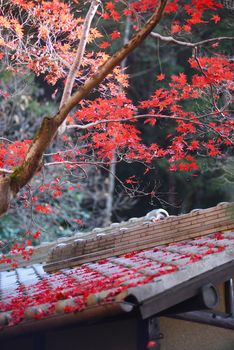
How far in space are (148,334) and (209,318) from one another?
531 millimetres

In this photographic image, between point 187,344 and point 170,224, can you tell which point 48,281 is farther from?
point 187,344

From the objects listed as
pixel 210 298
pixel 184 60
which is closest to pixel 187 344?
pixel 210 298

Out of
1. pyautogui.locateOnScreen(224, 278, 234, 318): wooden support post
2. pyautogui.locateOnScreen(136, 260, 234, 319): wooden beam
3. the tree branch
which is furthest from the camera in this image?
the tree branch

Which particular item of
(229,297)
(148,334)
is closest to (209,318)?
(229,297)

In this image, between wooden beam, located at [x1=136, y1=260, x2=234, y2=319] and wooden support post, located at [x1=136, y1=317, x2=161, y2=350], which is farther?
wooden support post, located at [x1=136, y1=317, x2=161, y2=350]

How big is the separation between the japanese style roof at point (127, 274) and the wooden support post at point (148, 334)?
407 millimetres

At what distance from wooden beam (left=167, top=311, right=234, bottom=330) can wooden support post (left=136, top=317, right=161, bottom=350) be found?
0.20 metres

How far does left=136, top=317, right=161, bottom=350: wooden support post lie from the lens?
4555 millimetres

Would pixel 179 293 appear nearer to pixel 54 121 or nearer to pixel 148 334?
pixel 148 334

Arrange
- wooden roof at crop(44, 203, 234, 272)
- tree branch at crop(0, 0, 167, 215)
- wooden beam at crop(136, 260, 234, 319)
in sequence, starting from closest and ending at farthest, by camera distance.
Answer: wooden beam at crop(136, 260, 234, 319) < tree branch at crop(0, 0, 167, 215) < wooden roof at crop(44, 203, 234, 272)

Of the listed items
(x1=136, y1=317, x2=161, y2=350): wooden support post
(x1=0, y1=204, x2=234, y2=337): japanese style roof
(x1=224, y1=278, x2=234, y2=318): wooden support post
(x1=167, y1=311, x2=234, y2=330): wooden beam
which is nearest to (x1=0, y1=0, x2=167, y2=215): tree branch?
(x1=0, y1=204, x2=234, y2=337): japanese style roof

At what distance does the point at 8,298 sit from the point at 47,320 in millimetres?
1704

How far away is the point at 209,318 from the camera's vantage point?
466 centimetres

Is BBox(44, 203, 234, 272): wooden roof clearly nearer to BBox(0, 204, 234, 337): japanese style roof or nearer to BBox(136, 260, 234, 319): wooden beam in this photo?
BBox(0, 204, 234, 337): japanese style roof
